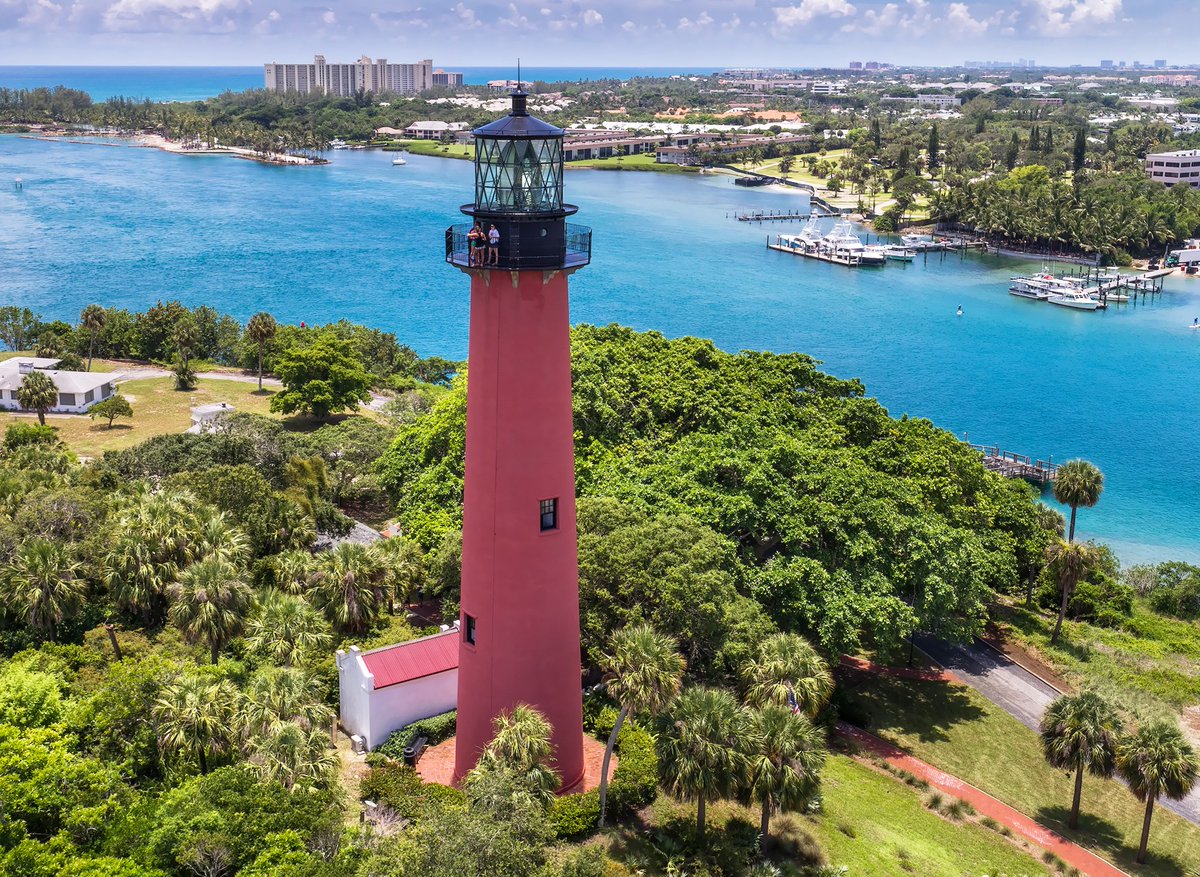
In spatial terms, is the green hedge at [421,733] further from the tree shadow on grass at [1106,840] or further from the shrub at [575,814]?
the tree shadow on grass at [1106,840]

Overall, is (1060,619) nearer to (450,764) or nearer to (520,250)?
(450,764)

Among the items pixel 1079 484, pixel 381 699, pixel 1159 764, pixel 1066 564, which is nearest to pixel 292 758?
pixel 381 699

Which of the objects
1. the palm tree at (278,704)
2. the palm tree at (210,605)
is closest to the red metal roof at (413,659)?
the palm tree at (278,704)

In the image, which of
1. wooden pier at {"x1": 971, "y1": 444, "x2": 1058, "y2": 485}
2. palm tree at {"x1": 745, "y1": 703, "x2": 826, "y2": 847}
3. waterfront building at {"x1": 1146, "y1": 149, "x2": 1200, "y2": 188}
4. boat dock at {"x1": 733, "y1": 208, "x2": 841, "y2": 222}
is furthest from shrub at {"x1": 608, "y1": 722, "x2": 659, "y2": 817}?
waterfront building at {"x1": 1146, "y1": 149, "x2": 1200, "y2": 188}

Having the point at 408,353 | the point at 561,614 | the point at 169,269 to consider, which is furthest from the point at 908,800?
the point at 169,269

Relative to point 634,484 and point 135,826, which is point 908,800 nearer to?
point 634,484

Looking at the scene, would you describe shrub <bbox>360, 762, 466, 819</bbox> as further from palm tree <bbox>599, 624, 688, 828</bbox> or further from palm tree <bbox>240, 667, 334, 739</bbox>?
palm tree <bbox>599, 624, 688, 828</bbox>
